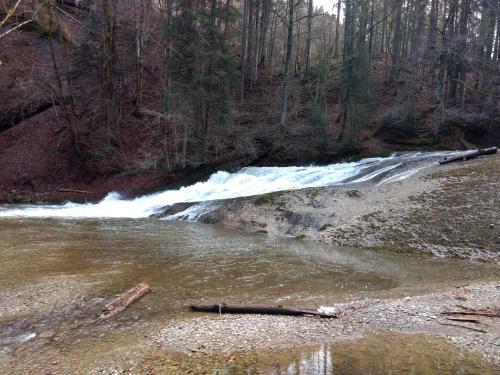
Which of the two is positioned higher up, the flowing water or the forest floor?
the forest floor

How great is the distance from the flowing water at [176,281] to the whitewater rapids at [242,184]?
1.96 m

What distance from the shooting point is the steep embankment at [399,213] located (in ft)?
36.4

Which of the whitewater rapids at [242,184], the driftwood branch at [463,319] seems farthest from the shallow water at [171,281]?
the whitewater rapids at [242,184]

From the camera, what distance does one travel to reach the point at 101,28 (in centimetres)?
2544

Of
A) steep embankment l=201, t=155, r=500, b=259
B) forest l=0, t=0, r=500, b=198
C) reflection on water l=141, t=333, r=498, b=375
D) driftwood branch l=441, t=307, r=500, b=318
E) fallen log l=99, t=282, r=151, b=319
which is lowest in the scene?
fallen log l=99, t=282, r=151, b=319

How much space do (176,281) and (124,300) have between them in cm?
144

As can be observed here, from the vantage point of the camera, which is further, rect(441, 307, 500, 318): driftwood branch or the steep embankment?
the steep embankment

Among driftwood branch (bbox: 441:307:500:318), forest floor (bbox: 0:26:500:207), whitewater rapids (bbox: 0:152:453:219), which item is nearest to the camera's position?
driftwood branch (bbox: 441:307:500:318)

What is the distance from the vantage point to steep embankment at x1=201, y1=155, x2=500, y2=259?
1111cm

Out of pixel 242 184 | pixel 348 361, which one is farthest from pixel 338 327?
pixel 242 184

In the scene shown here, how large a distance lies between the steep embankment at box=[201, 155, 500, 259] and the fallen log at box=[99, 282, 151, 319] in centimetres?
611

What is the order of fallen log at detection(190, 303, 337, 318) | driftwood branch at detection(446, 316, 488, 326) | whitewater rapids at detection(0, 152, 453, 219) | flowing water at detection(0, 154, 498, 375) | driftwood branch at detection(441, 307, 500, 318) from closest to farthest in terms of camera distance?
flowing water at detection(0, 154, 498, 375), driftwood branch at detection(446, 316, 488, 326), driftwood branch at detection(441, 307, 500, 318), fallen log at detection(190, 303, 337, 318), whitewater rapids at detection(0, 152, 453, 219)

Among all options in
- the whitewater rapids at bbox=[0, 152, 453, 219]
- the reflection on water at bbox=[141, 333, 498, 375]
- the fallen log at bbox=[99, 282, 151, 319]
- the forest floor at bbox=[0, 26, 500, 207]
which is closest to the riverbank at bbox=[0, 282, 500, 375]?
the reflection on water at bbox=[141, 333, 498, 375]

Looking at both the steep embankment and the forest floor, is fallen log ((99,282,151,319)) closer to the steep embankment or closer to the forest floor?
the steep embankment
